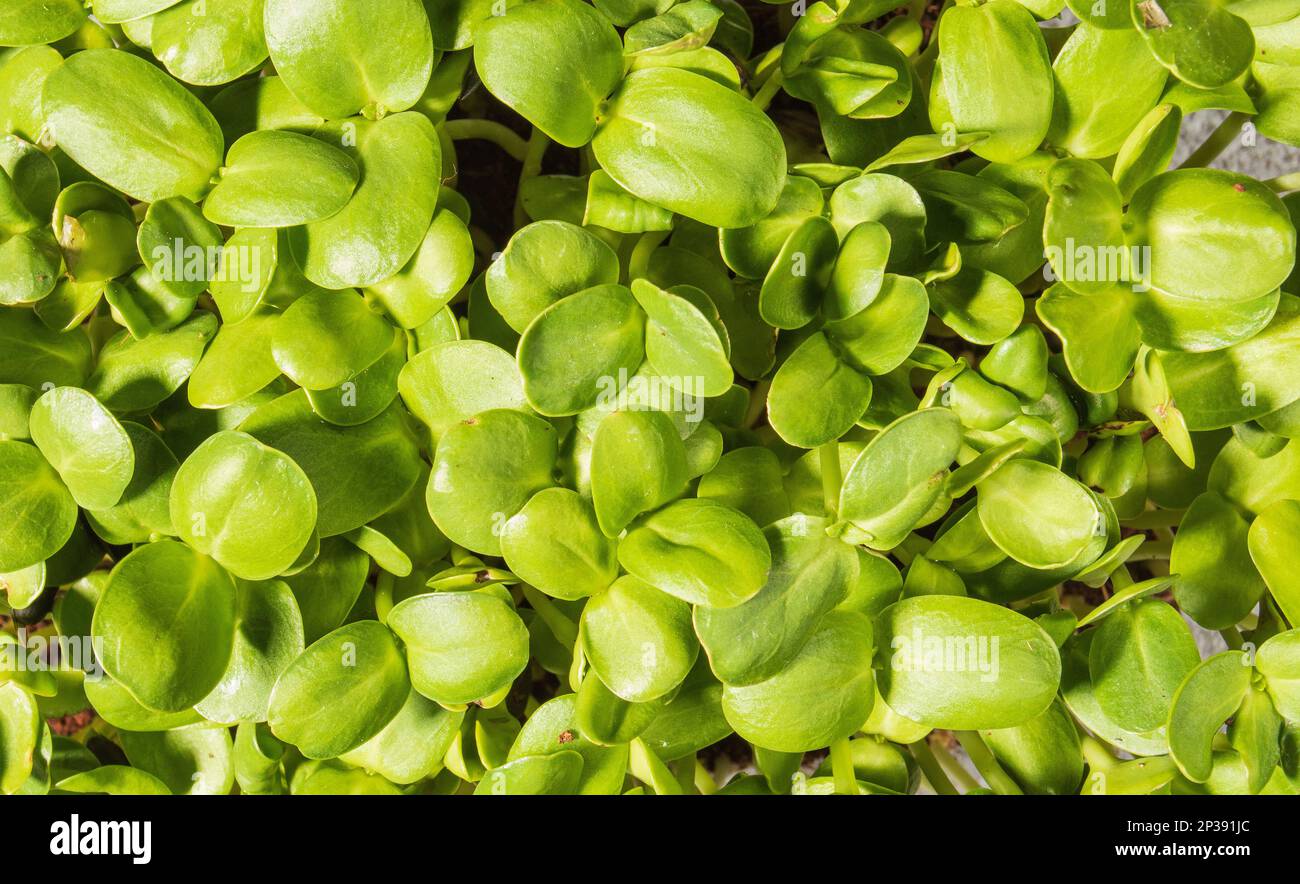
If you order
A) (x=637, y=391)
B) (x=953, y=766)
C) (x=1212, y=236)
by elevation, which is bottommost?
(x=953, y=766)

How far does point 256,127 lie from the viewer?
1.98 feet

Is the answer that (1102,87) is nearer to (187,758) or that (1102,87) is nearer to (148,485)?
(148,485)

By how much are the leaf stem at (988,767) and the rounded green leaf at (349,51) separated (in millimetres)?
520

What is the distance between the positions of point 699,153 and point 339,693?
0.35 m

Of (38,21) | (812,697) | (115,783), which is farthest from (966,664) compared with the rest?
(38,21)

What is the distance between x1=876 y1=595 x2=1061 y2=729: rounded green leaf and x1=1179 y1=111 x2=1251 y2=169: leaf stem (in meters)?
0.34

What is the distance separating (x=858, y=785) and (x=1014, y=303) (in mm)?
292

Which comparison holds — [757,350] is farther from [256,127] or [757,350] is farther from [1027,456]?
[256,127]

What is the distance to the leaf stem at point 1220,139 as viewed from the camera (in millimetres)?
669

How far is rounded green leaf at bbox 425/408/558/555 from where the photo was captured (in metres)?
0.53

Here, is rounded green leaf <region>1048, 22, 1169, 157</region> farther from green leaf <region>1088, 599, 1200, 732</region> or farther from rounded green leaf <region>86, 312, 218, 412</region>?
rounded green leaf <region>86, 312, 218, 412</region>

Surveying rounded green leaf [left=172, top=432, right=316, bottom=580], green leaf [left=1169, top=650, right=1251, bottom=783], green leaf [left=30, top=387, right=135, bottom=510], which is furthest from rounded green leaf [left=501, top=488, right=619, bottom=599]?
green leaf [left=1169, top=650, right=1251, bottom=783]

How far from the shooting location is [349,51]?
0.53 meters
